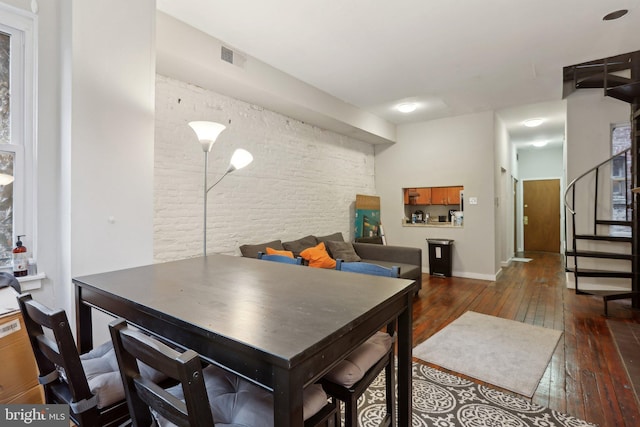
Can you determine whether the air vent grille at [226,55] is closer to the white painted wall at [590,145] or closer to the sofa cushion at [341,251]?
the sofa cushion at [341,251]

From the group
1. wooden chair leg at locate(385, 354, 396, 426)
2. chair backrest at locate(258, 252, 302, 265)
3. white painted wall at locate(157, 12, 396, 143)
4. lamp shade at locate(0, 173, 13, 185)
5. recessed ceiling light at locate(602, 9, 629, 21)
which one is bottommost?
wooden chair leg at locate(385, 354, 396, 426)

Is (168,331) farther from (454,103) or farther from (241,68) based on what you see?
(454,103)

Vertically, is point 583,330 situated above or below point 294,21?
below

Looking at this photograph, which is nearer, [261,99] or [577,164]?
[261,99]

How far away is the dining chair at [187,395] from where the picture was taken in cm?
68

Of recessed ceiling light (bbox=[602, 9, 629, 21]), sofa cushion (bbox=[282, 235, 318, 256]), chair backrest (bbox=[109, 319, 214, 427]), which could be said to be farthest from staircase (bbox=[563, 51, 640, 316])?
chair backrest (bbox=[109, 319, 214, 427])

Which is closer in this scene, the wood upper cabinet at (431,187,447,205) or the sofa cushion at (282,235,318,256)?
the sofa cushion at (282,235,318,256)

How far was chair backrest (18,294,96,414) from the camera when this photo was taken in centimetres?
93

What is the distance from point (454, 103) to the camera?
15.6ft

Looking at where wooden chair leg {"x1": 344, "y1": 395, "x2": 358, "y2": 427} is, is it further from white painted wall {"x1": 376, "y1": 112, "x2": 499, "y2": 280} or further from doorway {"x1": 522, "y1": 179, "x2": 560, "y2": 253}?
doorway {"x1": 522, "y1": 179, "x2": 560, "y2": 253}

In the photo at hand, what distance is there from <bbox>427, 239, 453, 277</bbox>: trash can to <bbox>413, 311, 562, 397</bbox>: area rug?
6.85 ft

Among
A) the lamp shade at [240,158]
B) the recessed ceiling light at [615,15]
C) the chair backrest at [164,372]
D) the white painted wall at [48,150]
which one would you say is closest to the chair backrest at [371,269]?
the chair backrest at [164,372]

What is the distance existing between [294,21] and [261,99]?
118 cm

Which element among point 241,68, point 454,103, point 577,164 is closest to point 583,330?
point 577,164
